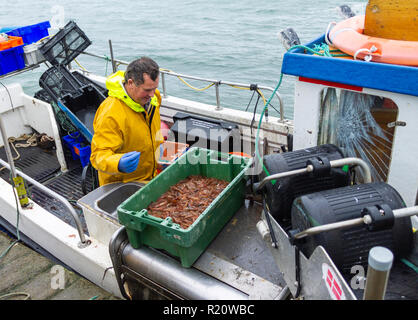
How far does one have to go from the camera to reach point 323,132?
118 inches

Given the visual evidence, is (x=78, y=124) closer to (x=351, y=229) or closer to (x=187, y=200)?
(x=187, y=200)

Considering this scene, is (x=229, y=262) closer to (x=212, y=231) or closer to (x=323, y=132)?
(x=212, y=231)

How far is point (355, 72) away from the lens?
2.53 m

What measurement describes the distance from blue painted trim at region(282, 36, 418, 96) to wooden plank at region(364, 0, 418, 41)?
0.32m

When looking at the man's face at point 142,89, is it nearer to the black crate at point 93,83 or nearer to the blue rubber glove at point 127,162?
the blue rubber glove at point 127,162

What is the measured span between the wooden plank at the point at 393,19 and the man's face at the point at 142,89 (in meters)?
1.75

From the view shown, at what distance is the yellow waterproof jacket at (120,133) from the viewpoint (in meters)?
3.36

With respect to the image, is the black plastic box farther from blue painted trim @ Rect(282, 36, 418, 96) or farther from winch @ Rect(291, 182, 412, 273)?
winch @ Rect(291, 182, 412, 273)

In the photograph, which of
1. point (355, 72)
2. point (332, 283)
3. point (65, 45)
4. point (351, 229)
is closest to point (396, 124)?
point (355, 72)

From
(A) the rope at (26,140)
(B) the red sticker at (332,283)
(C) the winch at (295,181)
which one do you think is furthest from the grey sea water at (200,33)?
(B) the red sticker at (332,283)

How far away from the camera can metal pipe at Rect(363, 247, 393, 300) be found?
123 centimetres

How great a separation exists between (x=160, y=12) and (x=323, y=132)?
21.2 metres

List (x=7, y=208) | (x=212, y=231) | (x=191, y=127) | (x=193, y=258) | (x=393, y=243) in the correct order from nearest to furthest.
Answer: (x=393, y=243) < (x=193, y=258) < (x=212, y=231) < (x=7, y=208) < (x=191, y=127)
